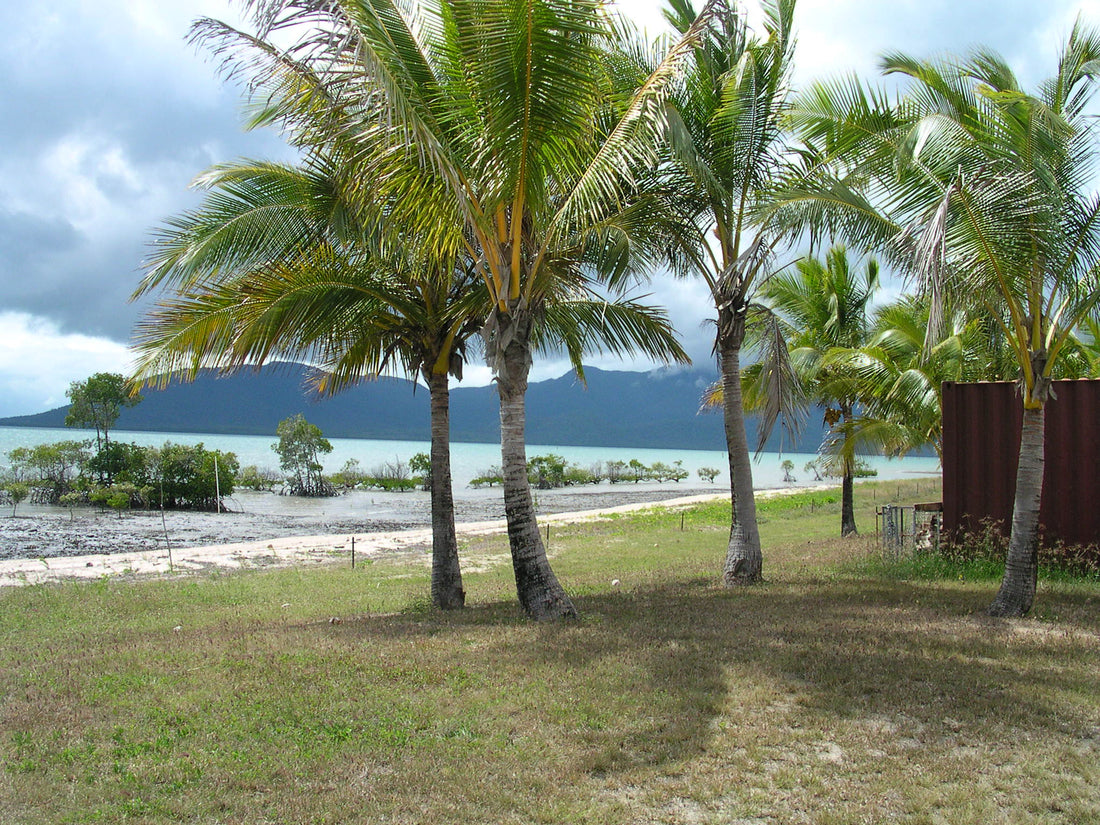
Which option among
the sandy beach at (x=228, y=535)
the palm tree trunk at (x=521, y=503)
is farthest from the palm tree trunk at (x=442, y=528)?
the sandy beach at (x=228, y=535)

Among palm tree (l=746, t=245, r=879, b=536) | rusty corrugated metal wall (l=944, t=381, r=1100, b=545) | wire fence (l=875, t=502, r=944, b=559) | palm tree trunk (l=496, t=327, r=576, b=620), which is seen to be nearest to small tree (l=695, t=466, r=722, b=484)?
palm tree (l=746, t=245, r=879, b=536)

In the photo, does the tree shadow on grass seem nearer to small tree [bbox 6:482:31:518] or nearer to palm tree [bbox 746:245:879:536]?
palm tree [bbox 746:245:879:536]

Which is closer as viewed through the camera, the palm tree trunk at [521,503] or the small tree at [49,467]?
the palm tree trunk at [521,503]

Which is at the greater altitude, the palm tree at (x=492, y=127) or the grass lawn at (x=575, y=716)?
the palm tree at (x=492, y=127)

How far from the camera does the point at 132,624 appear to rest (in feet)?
29.3

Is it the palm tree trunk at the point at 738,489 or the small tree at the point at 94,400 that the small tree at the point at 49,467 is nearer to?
the small tree at the point at 94,400

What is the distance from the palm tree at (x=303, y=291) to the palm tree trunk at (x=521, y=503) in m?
1.45

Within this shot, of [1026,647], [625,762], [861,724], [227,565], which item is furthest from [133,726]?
[227,565]

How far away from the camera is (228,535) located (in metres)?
23.6

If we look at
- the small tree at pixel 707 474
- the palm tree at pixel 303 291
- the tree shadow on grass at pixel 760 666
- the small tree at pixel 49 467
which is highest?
the palm tree at pixel 303 291

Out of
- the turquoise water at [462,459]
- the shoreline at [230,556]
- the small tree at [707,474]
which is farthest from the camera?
the turquoise water at [462,459]

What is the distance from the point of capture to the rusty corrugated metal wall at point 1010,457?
1034 centimetres

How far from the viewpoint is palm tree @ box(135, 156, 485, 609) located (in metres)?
8.30

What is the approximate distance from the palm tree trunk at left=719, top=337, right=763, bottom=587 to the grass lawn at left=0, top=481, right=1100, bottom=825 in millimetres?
1519
